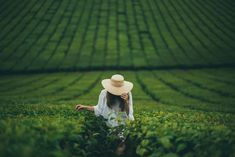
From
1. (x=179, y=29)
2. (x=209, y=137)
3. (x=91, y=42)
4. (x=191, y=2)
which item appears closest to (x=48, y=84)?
(x=91, y=42)

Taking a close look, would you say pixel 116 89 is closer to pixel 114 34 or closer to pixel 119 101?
pixel 119 101

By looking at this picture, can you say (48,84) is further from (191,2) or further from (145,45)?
(191,2)

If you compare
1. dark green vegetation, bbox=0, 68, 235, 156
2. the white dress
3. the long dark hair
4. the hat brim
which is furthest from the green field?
the hat brim

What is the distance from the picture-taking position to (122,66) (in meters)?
26.7

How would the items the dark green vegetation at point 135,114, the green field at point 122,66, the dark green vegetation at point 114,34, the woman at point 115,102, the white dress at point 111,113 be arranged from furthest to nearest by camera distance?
the dark green vegetation at point 114,34 → the woman at point 115,102 → the white dress at point 111,113 → the green field at point 122,66 → the dark green vegetation at point 135,114

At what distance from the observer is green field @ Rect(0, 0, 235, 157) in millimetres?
6266

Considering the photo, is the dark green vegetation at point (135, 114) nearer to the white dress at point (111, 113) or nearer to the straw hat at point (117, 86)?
the white dress at point (111, 113)

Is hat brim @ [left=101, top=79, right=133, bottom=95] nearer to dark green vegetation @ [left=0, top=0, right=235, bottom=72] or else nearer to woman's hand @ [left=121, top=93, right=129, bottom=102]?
woman's hand @ [left=121, top=93, right=129, bottom=102]

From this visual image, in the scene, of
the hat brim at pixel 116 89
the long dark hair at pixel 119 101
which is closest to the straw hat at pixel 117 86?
the hat brim at pixel 116 89

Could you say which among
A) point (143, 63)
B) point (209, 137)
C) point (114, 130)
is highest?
point (209, 137)

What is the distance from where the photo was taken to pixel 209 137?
557 centimetres

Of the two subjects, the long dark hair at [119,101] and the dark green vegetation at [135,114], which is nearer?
the dark green vegetation at [135,114]

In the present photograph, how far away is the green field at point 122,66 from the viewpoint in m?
6.27

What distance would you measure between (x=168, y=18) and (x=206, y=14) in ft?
10.8
